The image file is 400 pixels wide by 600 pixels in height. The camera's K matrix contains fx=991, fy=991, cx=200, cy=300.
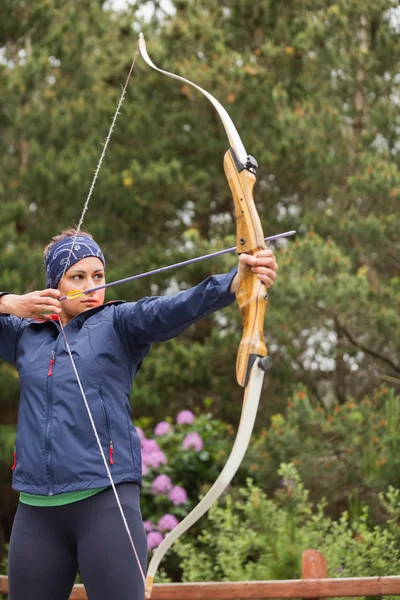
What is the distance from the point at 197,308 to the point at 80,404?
13.1 inches

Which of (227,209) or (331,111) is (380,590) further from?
(227,209)

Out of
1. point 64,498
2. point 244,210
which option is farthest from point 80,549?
point 244,210

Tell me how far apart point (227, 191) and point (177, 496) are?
11.1 feet

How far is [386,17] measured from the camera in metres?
6.99

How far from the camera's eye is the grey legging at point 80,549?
2.01 metres

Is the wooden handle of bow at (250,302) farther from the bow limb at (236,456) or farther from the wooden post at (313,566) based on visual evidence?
the wooden post at (313,566)

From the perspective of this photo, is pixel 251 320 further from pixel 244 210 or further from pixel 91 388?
pixel 91 388

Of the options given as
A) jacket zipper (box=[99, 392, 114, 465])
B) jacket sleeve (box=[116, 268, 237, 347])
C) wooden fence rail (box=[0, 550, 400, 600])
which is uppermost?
jacket sleeve (box=[116, 268, 237, 347])

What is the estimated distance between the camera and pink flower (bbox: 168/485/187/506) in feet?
19.7

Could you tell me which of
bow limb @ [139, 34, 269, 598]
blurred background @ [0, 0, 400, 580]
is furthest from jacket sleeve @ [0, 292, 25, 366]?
blurred background @ [0, 0, 400, 580]

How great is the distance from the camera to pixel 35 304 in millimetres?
2182

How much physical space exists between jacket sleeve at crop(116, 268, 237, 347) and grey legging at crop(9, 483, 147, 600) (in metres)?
0.33

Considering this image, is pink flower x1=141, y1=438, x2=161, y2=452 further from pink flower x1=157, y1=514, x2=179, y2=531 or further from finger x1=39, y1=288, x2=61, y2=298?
finger x1=39, y1=288, x2=61, y2=298

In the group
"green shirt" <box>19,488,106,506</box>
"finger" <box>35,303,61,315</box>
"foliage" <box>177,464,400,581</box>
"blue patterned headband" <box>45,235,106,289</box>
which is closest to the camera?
"green shirt" <box>19,488,106,506</box>
